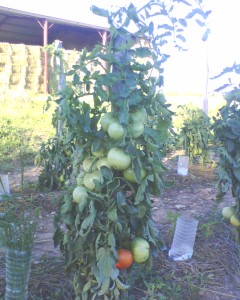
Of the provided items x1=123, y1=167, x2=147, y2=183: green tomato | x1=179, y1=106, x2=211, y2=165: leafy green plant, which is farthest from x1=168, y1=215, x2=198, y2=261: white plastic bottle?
x1=179, y1=106, x2=211, y2=165: leafy green plant

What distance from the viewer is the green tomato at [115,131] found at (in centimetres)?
197

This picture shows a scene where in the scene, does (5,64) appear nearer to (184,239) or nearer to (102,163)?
(184,239)

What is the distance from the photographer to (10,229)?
2.28 meters

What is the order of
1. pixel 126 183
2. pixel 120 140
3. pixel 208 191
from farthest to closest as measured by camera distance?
pixel 208 191, pixel 126 183, pixel 120 140

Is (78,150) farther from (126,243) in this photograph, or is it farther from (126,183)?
(126,243)

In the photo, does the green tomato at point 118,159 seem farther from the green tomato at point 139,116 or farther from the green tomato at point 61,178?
the green tomato at point 61,178

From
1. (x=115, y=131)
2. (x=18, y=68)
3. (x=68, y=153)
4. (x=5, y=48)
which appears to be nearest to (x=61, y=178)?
(x=68, y=153)

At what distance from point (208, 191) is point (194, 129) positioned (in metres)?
1.47

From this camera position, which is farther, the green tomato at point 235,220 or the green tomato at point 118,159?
the green tomato at point 235,220

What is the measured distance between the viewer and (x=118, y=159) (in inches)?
78.5

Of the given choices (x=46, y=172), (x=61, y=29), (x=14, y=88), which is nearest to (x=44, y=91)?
(x=14, y=88)

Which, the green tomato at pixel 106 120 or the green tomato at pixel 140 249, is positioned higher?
the green tomato at pixel 106 120

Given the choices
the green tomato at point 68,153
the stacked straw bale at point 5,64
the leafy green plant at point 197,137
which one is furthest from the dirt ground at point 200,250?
the stacked straw bale at point 5,64

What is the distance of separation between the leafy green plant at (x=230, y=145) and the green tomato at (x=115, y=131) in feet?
5.10
